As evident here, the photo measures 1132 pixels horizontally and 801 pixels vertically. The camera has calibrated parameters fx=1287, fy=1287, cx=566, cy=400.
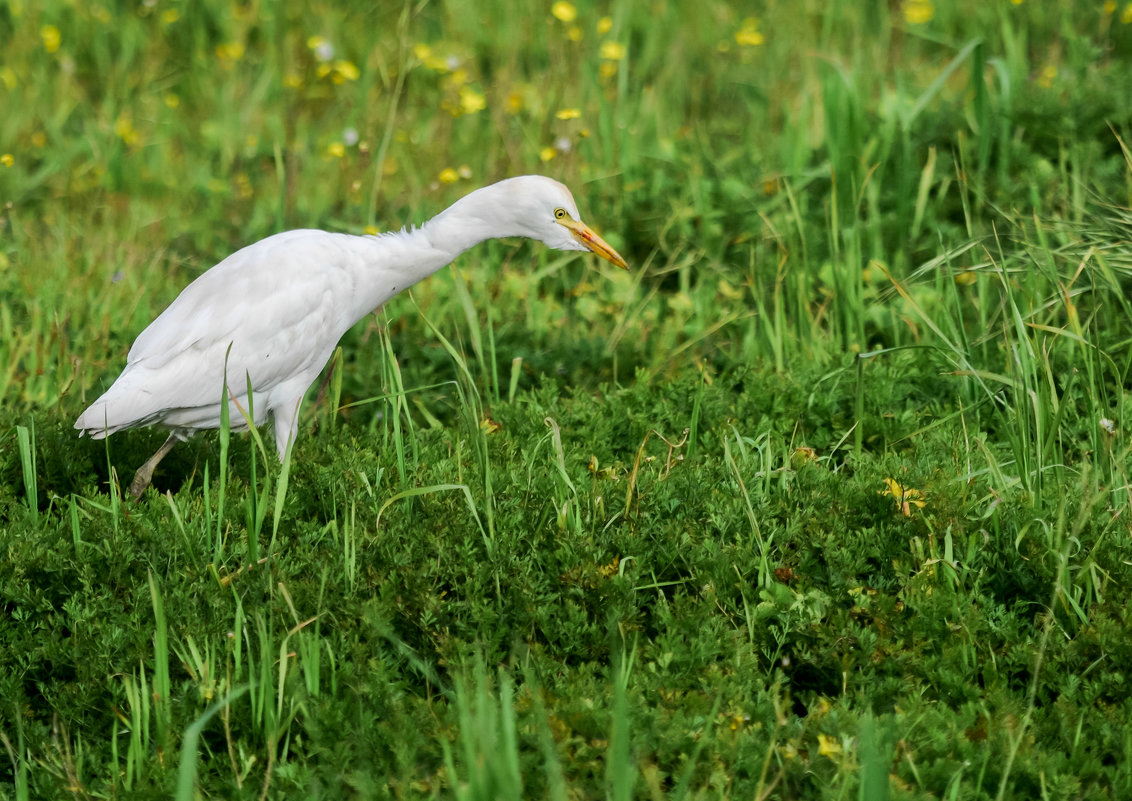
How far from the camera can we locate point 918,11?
695 centimetres

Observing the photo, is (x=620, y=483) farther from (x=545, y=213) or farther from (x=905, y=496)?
(x=545, y=213)

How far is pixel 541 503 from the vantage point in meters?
3.24

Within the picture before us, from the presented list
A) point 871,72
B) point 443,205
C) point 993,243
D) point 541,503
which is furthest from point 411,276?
point 871,72

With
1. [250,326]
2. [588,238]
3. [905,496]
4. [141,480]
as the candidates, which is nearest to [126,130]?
[250,326]

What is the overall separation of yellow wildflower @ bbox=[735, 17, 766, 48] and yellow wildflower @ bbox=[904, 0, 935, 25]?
0.79m

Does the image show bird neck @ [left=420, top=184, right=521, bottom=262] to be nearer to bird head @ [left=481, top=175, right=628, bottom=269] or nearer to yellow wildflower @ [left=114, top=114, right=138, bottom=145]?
bird head @ [left=481, top=175, right=628, bottom=269]

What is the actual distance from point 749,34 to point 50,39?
3833mm

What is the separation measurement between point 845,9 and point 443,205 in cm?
296

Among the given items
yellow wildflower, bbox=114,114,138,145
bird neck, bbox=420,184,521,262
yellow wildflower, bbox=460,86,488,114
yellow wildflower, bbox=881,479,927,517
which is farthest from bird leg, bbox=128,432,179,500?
yellow wildflower, bbox=114,114,138,145

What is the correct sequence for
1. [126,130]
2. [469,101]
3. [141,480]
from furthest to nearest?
[126,130] < [469,101] < [141,480]

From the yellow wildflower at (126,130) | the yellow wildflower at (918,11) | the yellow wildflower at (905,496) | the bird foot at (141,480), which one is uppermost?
the yellow wildflower at (918,11)

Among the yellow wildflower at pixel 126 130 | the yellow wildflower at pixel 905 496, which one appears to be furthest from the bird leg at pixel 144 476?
the yellow wildflower at pixel 126 130

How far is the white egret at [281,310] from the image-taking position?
3.51 metres

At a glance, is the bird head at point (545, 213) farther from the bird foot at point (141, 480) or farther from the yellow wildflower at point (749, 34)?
the yellow wildflower at point (749, 34)
